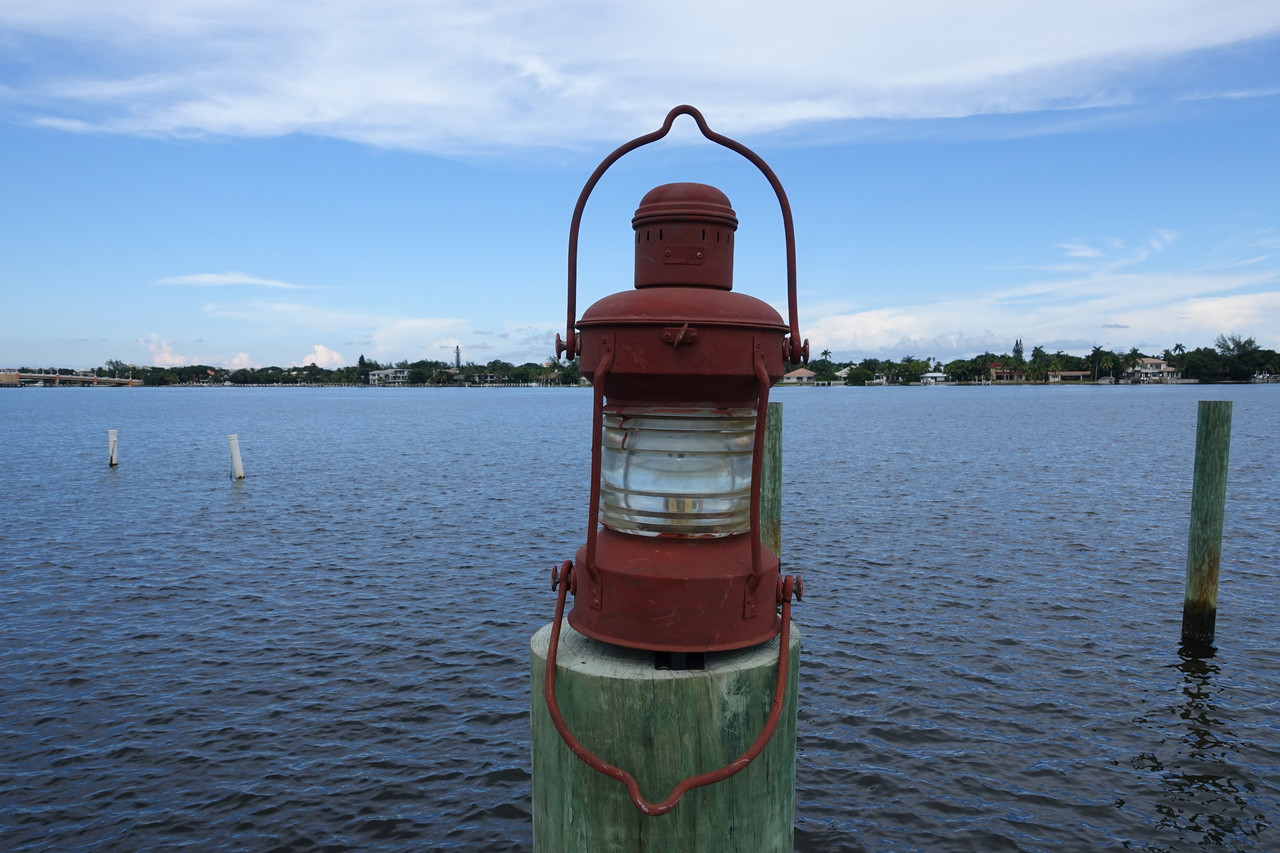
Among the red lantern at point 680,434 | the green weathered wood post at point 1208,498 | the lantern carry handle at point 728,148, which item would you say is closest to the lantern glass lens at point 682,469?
the red lantern at point 680,434

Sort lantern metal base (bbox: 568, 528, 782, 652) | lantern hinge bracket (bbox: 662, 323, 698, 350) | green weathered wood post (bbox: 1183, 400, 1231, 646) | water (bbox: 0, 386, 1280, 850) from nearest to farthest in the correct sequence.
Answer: lantern hinge bracket (bbox: 662, 323, 698, 350)
lantern metal base (bbox: 568, 528, 782, 652)
water (bbox: 0, 386, 1280, 850)
green weathered wood post (bbox: 1183, 400, 1231, 646)

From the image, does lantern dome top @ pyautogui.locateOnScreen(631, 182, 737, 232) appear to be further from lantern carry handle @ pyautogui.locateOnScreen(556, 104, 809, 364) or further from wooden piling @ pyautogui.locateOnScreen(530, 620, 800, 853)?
wooden piling @ pyautogui.locateOnScreen(530, 620, 800, 853)

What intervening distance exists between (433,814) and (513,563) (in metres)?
10.3

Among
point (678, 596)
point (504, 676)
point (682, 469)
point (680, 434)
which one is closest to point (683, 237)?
point (680, 434)

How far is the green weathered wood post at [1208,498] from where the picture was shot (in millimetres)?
10805

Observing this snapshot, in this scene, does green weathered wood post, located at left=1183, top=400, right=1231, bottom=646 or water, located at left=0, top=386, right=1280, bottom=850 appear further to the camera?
green weathered wood post, located at left=1183, top=400, right=1231, bottom=646

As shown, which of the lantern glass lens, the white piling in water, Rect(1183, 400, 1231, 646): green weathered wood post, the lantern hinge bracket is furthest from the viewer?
the white piling in water

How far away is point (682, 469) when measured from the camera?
10.5 ft

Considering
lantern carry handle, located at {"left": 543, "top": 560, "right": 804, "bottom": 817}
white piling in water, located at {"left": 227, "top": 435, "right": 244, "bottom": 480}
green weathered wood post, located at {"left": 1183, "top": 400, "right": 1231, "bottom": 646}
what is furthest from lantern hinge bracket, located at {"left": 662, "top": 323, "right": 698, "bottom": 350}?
white piling in water, located at {"left": 227, "top": 435, "right": 244, "bottom": 480}

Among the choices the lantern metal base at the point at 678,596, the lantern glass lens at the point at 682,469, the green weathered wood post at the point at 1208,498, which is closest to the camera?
the lantern metal base at the point at 678,596

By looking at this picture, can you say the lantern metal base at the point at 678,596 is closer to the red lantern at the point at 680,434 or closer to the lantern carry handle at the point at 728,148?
the red lantern at the point at 680,434

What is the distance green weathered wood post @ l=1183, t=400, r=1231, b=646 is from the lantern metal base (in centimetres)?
938

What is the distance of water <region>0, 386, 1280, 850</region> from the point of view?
8383 millimetres

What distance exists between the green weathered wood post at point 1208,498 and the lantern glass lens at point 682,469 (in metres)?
9.34
